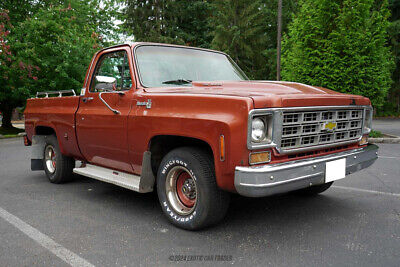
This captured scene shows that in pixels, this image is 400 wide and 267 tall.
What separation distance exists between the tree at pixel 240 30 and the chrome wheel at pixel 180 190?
24.9 metres

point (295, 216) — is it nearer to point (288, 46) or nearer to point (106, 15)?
point (288, 46)

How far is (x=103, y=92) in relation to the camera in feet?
15.2

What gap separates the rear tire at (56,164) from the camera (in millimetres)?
5773

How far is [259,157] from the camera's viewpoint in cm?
306

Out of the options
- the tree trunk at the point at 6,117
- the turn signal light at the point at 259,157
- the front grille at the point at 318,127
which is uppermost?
the front grille at the point at 318,127

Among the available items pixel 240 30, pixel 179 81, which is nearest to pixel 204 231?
pixel 179 81

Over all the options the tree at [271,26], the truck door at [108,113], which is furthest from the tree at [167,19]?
the truck door at [108,113]

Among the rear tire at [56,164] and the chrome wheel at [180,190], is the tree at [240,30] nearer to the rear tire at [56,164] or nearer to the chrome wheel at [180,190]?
the rear tire at [56,164]

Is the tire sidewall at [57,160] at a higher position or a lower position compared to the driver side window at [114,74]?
lower

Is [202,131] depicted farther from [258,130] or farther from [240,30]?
[240,30]

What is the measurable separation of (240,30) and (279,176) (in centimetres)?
2699

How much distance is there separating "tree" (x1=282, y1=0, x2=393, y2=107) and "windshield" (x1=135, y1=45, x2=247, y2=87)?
29.2 feet

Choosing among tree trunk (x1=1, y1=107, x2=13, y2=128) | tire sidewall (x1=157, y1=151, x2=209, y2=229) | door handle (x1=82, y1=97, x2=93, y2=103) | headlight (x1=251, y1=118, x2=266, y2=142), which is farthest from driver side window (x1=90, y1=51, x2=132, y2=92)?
tree trunk (x1=1, y1=107, x2=13, y2=128)

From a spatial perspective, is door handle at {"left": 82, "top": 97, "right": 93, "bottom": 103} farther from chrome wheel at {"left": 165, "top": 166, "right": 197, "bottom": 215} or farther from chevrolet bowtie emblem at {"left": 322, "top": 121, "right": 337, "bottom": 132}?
chevrolet bowtie emblem at {"left": 322, "top": 121, "right": 337, "bottom": 132}
